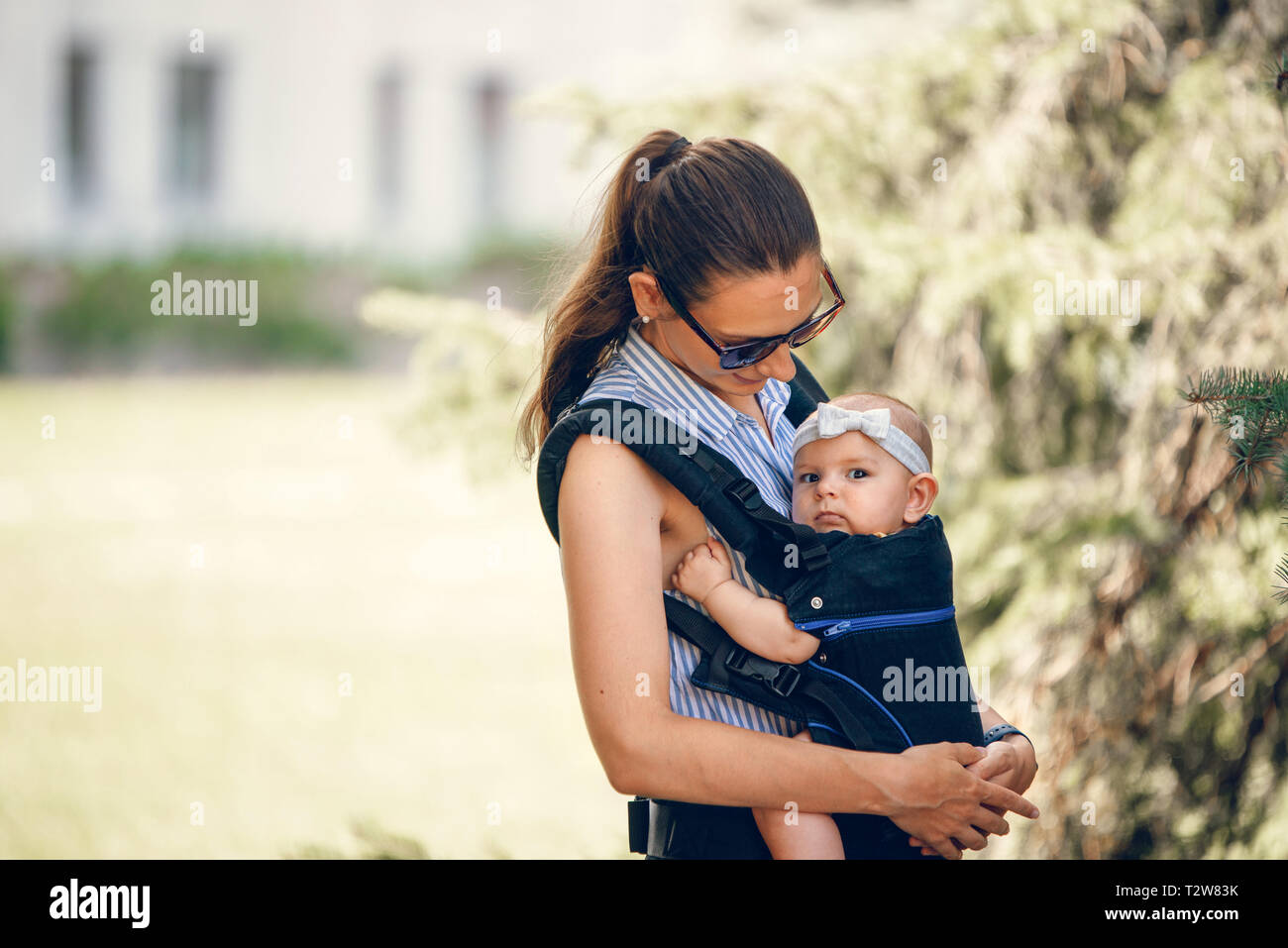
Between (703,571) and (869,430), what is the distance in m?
0.42

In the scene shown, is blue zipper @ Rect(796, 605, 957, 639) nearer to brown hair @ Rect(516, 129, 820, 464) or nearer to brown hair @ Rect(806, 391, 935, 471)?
brown hair @ Rect(806, 391, 935, 471)

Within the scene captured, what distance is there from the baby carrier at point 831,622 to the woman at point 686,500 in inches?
1.5

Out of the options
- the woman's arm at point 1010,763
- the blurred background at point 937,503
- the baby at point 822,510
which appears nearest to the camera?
the baby at point 822,510

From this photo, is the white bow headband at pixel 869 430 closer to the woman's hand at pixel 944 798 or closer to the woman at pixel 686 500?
the woman at pixel 686 500

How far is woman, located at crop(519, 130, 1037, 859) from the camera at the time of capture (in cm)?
163

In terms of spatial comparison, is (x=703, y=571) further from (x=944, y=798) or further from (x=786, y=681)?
(x=944, y=798)

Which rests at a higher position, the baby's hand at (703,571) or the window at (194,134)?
the window at (194,134)

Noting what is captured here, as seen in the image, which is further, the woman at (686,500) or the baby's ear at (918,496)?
the baby's ear at (918,496)

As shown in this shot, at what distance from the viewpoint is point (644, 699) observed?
1627 mm

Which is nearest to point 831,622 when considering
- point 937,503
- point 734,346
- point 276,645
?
point 734,346

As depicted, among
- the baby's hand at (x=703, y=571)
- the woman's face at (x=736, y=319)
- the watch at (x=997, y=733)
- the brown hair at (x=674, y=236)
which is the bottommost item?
the watch at (x=997, y=733)

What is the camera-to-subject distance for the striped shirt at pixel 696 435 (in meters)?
1.75

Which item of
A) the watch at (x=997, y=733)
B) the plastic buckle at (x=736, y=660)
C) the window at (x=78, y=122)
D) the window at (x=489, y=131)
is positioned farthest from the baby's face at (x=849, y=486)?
the window at (x=78, y=122)

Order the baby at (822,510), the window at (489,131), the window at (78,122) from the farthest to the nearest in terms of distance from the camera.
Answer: the window at (489,131)
the window at (78,122)
the baby at (822,510)
